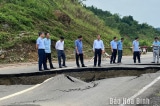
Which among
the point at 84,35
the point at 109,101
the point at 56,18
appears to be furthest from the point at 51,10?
the point at 109,101

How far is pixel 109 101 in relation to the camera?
8.59m

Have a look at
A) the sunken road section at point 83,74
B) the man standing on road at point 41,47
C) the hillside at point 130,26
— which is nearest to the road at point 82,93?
the sunken road section at point 83,74

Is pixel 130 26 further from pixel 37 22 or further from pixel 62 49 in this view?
pixel 62 49

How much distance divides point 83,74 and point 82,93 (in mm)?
4826

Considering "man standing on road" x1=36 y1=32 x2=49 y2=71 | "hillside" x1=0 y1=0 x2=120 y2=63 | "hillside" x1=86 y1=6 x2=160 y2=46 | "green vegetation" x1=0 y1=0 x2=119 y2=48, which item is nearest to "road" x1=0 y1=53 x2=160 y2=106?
"man standing on road" x1=36 y1=32 x2=49 y2=71

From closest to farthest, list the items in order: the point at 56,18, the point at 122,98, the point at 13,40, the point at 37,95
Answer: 1. the point at 122,98
2. the point at 37,95
3. the point at 13,40
4. the point at 56,18

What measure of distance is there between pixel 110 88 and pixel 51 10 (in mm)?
23920

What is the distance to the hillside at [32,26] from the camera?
79.6ft

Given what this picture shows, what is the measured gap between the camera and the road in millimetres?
8477

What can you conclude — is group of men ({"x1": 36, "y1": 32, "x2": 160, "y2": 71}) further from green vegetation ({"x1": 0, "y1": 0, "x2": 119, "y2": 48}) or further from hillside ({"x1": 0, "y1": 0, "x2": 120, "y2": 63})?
green vegetation ({"x1": 0, "y1": 0, "x2": 119, "y2": 48})

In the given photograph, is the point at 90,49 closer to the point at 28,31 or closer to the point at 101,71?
the point at 28,31

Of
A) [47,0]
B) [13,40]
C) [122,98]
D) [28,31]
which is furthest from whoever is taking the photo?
[47,0]

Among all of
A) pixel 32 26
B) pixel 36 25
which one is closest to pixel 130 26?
pixel 36 25

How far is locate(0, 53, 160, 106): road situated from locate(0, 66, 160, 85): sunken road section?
1862mm
